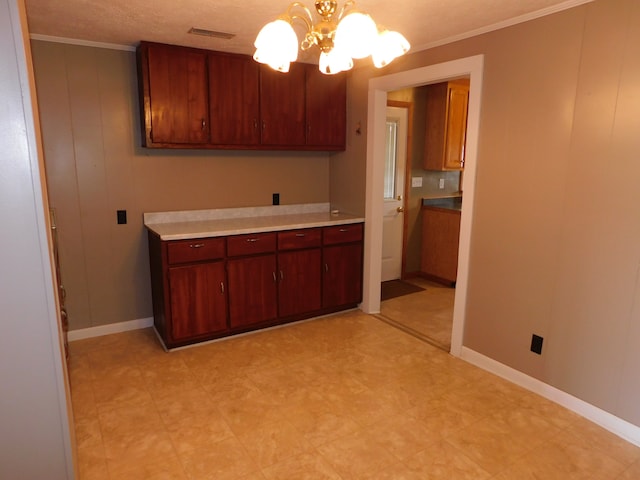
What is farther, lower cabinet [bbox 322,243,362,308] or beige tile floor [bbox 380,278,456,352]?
lower cabinet [bbox 322,243,362,308]

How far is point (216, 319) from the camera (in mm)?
3461

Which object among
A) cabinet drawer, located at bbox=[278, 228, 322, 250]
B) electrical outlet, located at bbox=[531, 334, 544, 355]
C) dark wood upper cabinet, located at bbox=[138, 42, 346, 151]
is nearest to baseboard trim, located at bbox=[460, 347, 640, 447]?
electrical outlet, located at bbox=[531, 334, 544, 355]

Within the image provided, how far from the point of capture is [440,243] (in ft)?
16.9

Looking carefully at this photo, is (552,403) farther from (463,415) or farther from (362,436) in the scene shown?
(362,436)

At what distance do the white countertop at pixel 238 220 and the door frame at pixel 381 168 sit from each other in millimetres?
274

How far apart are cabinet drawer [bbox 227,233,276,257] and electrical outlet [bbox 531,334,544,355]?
206cm

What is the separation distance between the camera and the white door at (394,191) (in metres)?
4.99

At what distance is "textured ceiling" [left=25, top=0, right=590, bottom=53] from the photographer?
2428 millimetres

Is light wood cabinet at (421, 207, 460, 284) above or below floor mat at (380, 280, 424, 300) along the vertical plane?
above

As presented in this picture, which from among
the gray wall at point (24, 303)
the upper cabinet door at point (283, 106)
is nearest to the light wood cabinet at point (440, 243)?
the upper cabinet door at point (283, 106)

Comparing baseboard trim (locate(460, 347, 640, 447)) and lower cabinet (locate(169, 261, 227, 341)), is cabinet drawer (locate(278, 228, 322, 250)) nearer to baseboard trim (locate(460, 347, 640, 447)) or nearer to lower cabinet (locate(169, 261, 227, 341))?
lower cabinet (locate(169, 261, 227, 341))

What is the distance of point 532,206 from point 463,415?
1.37 meters

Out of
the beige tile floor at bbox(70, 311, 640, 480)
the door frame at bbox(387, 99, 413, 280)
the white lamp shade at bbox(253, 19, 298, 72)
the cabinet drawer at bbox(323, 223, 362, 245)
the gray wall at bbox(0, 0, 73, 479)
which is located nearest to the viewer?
the gray wall at bbox(0, 0, 73, 479)

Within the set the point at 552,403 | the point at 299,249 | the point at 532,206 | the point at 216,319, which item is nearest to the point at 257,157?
the point at 299,249
